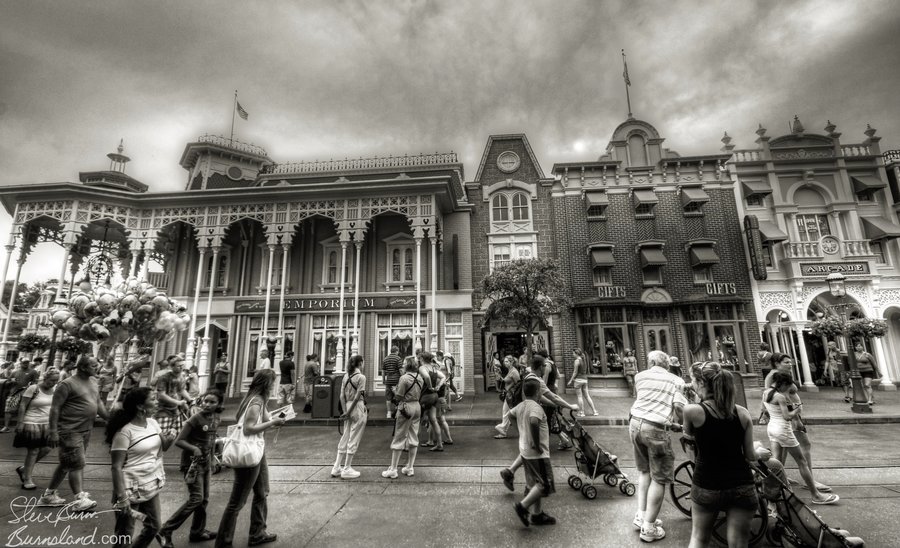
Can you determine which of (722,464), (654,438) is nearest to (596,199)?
(654,438)

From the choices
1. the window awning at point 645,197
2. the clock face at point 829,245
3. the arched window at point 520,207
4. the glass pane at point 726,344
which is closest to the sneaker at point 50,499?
the arched window at point 520,207

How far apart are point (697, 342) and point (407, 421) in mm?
16553

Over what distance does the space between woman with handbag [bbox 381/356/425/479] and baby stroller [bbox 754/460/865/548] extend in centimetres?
460

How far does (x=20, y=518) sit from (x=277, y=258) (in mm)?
14965

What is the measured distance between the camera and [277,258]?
1883cm

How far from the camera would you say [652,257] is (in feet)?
60.8

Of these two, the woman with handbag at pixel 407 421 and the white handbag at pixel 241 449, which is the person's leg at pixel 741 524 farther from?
the woman with handbag at pixel 407 421

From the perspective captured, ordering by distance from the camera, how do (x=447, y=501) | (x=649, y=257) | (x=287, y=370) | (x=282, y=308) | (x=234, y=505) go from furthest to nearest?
(x=649, y=257)
(x=282, y=308)
(x=287, y=370)
(x=447, y=501)
(x=234, y=505)

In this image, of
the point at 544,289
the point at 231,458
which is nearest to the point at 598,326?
the point at 544,289

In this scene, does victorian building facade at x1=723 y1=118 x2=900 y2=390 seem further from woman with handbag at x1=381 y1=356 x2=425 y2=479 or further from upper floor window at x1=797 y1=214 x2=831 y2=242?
woman with handbag at x1=381 y1=356 x2=425 y2=479

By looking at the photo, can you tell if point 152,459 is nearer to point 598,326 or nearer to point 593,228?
point 598,326

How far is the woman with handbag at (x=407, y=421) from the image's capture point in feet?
21.2

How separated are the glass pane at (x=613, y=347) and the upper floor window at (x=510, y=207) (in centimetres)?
683

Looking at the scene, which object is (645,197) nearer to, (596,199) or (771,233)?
(596,199)
